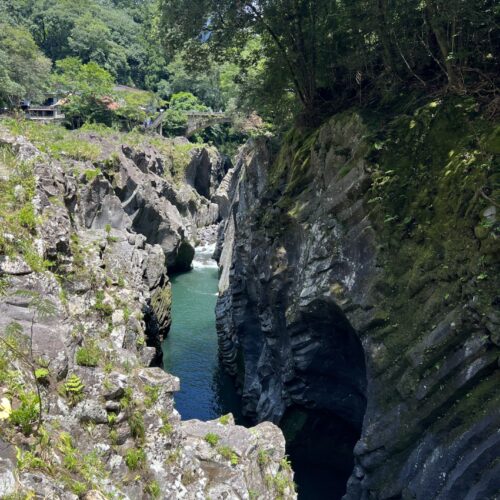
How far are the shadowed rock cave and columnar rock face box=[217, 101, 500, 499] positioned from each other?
6cm

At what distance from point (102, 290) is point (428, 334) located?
8.54 metres

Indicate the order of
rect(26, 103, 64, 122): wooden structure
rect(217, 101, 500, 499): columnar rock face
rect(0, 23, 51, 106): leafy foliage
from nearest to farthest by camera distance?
rect(217, 101, 500, 499): columnar rock face < rect(0, 23, 51, 106): leafy foliage < rect(26, 103, 64, 122): wooden structure

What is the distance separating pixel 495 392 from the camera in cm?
1068

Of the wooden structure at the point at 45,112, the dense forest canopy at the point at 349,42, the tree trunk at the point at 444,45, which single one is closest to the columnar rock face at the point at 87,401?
the dense forest canopy at the point at 349,42

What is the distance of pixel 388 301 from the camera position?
45.3ft

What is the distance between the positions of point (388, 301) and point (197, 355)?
17.4 metres

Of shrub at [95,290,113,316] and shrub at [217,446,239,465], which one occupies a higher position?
shrub at [95,290,113,316]

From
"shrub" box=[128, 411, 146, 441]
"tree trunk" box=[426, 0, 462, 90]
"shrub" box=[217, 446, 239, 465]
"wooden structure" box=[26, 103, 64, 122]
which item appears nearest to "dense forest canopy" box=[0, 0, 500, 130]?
"tree trunk" box=[426, 0, 462, 90]

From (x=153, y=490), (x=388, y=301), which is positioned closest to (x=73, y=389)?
(x=153, y=490)

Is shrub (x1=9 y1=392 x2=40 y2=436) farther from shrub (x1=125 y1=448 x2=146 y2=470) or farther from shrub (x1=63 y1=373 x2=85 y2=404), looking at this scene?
shrub (x1=125 y1=448 x2=146 y2=470)

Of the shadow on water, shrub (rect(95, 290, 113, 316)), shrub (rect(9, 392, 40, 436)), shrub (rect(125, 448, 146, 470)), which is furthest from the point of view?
the shadow on water

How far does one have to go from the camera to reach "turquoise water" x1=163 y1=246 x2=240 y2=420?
23.8 metres

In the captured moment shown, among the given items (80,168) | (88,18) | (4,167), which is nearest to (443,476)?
(4,167)

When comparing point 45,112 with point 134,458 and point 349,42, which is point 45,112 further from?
point 134,458
